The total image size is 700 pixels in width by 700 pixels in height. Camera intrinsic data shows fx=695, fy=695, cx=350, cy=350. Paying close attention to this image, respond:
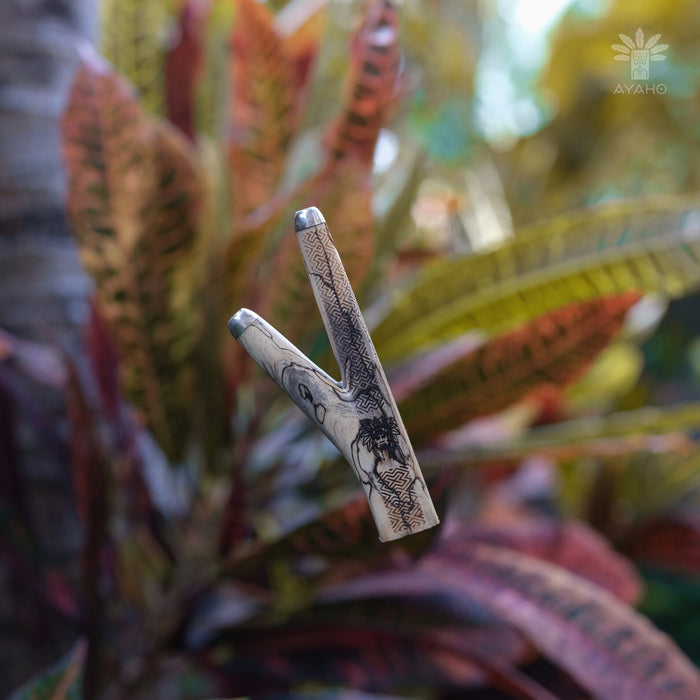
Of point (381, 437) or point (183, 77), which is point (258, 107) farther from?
point (381, 437)

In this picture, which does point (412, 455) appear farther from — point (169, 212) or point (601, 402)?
point (601, 402)

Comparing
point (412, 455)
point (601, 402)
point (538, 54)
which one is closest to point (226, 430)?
point (412, 455)

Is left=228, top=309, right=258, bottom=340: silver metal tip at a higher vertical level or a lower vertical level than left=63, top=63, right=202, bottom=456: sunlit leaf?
lower

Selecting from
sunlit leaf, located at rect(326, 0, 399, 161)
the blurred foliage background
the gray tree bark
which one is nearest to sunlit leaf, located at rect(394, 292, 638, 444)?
the blurred foliage background

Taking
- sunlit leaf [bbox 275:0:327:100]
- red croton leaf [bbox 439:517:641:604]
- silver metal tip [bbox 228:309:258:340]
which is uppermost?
sunlit leaf [bbox 275:0:327:100]

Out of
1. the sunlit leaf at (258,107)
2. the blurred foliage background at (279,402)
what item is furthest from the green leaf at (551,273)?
the sunlit leaf at (258,107)

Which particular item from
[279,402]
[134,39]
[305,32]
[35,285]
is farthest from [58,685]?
[305,32]

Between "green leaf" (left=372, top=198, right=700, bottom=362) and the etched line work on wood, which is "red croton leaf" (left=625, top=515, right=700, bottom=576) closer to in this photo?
"green leaf" (left=372, top=198, right=700, bottom=362)
